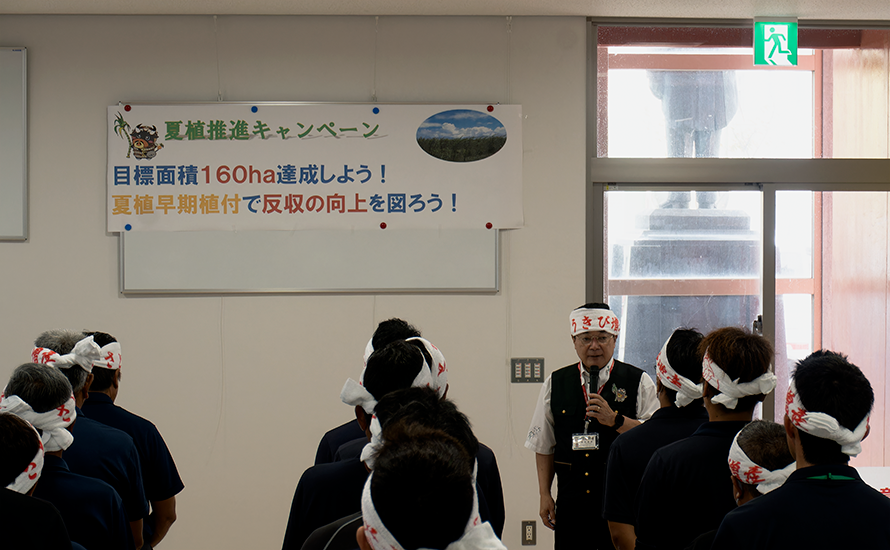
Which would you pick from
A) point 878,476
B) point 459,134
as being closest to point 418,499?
point 459,134

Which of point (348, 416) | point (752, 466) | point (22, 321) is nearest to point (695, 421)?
point (752, 466)

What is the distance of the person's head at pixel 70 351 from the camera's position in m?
2.15

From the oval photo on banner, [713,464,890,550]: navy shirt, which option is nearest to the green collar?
[713,464,890,550]: navy shirt

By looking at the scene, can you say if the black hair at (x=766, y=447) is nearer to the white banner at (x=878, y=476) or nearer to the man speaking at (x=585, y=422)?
the man speaking at (x=585, y=422)

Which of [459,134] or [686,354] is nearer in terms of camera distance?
[686,354]

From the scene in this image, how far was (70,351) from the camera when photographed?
2244 millimetres

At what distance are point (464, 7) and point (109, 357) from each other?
234 centimetres

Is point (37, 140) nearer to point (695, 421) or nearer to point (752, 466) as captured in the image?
point (695, 421)

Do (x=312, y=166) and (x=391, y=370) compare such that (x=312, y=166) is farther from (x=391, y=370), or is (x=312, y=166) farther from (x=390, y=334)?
(x=391, y=370)

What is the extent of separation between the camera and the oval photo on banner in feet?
11.9

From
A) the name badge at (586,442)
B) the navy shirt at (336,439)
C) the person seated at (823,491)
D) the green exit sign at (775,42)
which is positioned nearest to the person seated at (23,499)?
the navy shirt at (336,439)

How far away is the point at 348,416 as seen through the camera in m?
3.60

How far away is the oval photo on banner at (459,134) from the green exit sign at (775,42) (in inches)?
56.0

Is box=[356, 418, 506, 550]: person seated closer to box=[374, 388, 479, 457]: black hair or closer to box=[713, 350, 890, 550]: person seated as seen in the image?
box=[374, 388, 479, 457]: black hair
